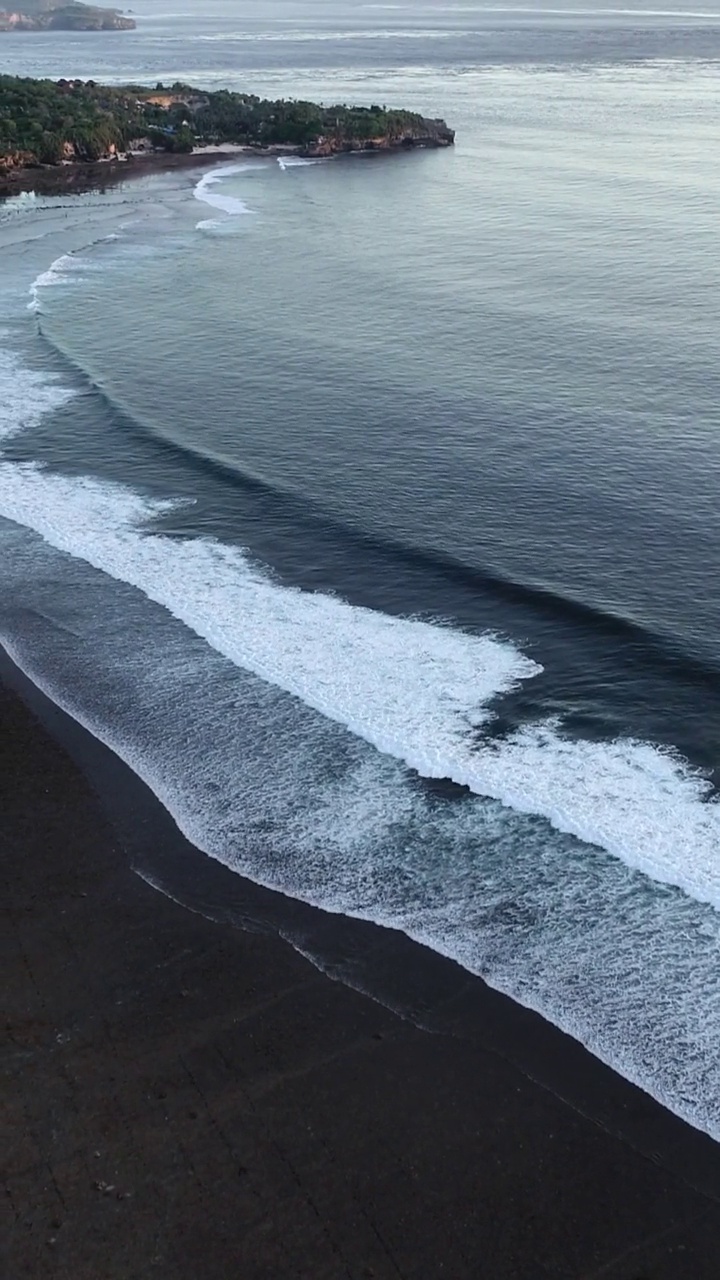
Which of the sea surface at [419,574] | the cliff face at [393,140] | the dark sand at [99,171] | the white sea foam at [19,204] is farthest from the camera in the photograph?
the cliff face at [393,140]

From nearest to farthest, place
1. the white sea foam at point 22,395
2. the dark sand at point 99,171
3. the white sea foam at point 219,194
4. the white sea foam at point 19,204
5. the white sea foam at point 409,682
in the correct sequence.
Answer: the white sea foam at point 409,682 < the white sea foam at point 22,395 < the white sea foam at point 219,194 < the white sea foam at point 19,204 < the dark sand at point 99,171

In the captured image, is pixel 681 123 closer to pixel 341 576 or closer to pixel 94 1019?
pixel 341 576

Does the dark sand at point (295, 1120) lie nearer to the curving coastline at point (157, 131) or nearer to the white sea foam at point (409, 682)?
the white sea foam at point (409, 682)

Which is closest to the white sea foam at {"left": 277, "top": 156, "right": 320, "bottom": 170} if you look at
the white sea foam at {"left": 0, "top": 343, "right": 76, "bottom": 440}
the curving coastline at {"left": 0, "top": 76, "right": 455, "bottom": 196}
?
the curving coastline at {"left": 0, "top": 76, "right": 455, "bottom": 196}

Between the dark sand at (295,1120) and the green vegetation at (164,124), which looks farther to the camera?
the green vegetation at (164,124)

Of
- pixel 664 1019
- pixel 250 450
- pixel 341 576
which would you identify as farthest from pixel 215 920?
pixel 250 450

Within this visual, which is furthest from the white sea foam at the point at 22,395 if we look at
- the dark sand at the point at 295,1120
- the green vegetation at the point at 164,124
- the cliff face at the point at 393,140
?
the cliff face at the point at 393,140

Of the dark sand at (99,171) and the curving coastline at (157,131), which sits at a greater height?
the curving coastline at (157,131)
